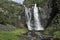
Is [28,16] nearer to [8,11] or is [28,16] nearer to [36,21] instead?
[36,21]

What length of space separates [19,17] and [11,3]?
834 centimetres

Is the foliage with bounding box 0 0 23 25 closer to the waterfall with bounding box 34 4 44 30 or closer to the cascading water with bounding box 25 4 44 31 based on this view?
the cascading water with bounding box 25 4 44 31

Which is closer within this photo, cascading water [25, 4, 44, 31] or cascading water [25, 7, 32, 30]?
cascading water [25, 4, 44, 31]

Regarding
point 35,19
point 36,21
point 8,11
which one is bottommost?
point 36,21

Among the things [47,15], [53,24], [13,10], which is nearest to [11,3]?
[13,10]

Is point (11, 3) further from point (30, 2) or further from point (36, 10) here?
point (36, 10)

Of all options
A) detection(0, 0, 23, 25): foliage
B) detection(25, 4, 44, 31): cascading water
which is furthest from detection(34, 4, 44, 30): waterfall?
detection(0, 0, 23, 25): foliage

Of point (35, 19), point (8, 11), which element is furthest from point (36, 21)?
point (8, 11)

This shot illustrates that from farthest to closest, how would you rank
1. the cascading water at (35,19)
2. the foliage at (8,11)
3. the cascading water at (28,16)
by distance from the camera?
the cascading water at (28,16)
the cascading water at (35,19)
the foliage at (8,11)

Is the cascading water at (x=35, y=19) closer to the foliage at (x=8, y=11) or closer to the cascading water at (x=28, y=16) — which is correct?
the cascading water at (x=28, y=16)

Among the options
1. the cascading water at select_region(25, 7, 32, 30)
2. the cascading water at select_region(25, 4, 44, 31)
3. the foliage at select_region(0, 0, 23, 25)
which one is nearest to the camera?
the foliage at select_region(0, 0, 23, 25)

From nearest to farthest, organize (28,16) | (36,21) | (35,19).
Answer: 1. (36,21)
2. (35,19)
3. (28,16)

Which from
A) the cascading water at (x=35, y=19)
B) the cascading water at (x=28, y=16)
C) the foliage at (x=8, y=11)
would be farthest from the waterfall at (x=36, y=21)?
the foliage at (x=8, y=11)

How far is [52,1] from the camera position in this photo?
50.5 m
